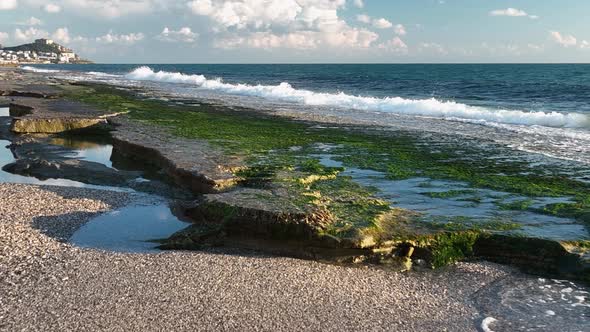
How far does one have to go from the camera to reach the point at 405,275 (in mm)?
7469

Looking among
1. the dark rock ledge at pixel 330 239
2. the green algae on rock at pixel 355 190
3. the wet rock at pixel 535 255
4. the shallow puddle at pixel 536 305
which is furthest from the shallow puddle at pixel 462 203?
the shallow puddle at pixel 536 305

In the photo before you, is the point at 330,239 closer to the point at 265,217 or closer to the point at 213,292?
the point at 265,217

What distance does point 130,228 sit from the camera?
928cm

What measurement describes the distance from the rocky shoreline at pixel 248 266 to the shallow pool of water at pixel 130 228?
0.28 m

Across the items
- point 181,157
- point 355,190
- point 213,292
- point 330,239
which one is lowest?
point 213,292

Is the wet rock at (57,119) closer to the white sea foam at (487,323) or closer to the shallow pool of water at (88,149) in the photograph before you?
the shallow pool of water at (88,149)

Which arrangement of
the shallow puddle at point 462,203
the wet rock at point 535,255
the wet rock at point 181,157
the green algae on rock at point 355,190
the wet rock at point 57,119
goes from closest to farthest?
the wet rock at point 535,255 < the green algae on rock at point 355,190 < the shallow puddle at point 462,203 < the wet rock at point 181,157 < the wet rock at point 57,119

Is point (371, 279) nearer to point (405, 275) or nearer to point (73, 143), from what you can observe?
point (405, 275)

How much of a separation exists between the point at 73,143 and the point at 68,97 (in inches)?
526

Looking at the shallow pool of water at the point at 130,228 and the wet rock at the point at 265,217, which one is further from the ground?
the wet rock at the point at 265,217

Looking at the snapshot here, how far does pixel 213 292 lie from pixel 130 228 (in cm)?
344

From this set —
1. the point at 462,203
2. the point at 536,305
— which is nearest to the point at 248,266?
the point at 536,305

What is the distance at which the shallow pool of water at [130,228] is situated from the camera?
8.34 metres

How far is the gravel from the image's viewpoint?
5785 millimetres
